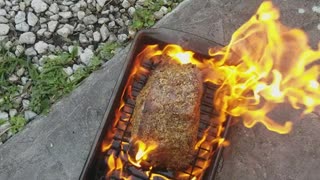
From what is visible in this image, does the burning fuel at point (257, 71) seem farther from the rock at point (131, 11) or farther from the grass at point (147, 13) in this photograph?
the rock at point (131, 11)

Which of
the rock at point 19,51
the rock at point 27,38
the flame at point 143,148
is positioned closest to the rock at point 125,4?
the rock at point 27,38

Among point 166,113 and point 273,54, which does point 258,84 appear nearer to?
point 273,54

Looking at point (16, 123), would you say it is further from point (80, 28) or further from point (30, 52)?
point (80, 28)

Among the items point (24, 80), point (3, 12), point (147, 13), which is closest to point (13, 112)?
point (24, 80)

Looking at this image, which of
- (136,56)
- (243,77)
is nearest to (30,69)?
(136,56)

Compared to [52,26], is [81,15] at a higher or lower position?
higher
